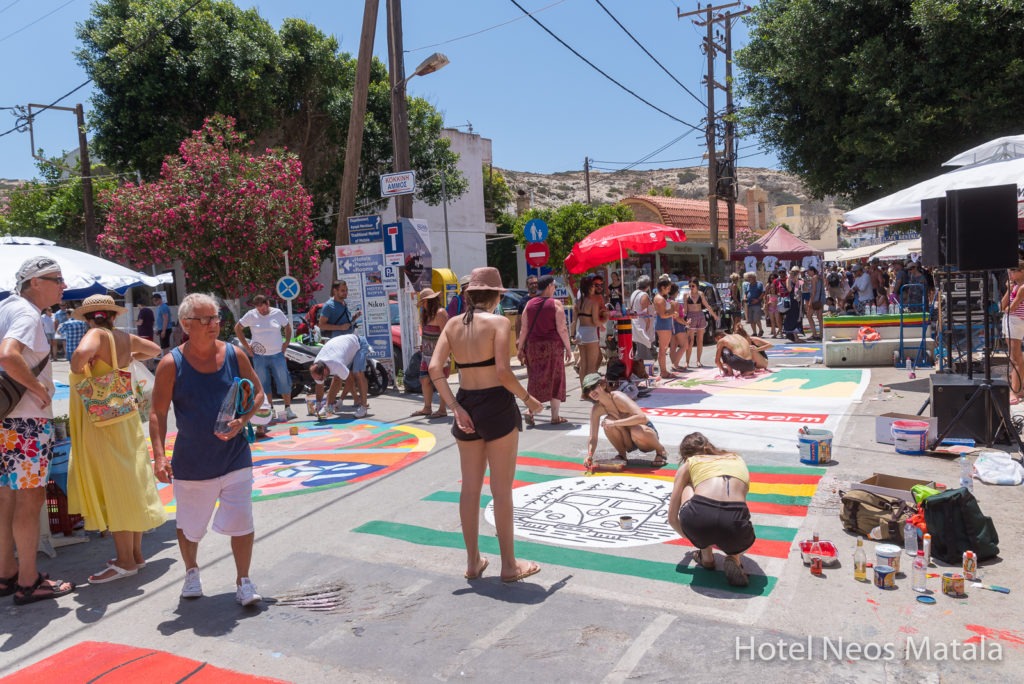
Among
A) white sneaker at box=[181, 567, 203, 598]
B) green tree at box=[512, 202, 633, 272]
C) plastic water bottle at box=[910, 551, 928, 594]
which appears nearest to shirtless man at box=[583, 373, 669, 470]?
plastic water bottle at box=[910, 551, 928, 594]

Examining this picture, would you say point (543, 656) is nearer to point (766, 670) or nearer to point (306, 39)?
point (766, 670)

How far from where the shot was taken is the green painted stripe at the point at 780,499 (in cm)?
595

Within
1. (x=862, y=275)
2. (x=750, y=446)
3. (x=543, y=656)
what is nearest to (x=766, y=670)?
(x=543, y=656)

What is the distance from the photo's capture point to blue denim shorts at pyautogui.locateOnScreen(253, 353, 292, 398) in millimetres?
10062

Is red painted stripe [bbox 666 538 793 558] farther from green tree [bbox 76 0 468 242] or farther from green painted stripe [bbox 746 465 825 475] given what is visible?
green tree [bbox 76 0 468 242]

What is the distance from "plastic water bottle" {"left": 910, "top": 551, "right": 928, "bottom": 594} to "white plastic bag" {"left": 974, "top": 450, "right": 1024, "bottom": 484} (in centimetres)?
229

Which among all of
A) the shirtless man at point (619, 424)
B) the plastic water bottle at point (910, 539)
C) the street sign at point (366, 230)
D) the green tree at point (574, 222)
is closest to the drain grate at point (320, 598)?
the shirtless man at point (619, 424)

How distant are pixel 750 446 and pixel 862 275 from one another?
1525 cm

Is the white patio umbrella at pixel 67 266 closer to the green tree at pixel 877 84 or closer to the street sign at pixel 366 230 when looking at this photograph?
the street sign at pixel 366 230

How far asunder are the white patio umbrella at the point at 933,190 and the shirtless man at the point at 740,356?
281 centimetres

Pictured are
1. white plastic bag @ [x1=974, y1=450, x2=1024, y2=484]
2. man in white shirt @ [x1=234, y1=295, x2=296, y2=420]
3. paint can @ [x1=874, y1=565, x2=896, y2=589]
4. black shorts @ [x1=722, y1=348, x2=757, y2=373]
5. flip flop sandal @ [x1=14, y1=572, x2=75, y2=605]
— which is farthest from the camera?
black shorts @ [x1=722, y1=348, x2=757, y2=373]

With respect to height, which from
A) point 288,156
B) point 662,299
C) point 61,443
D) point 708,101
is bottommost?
point 61,443

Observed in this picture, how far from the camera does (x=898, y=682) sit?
11.0 ft

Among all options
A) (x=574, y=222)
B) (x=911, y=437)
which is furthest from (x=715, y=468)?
(x=574, y=222)
